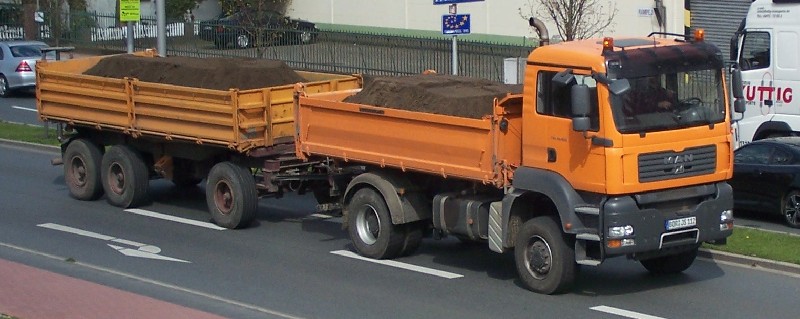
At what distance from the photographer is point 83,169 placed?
1917 cm

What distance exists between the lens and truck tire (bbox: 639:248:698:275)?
1334 cm

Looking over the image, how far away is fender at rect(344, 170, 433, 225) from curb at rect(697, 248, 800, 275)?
10.7 feet

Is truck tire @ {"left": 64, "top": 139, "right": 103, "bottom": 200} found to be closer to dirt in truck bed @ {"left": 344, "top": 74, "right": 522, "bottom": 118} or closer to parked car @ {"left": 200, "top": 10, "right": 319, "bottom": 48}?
dirt in truck bed @ {"left": 344, "top": 74, "right": 522, "bottom": 118}

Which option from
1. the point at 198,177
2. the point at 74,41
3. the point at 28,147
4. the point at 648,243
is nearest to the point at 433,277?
the point at 648,243

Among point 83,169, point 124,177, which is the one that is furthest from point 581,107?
point 83,169

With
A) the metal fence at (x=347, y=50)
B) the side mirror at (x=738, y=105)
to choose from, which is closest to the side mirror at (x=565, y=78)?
the side mirror at (x=738, y=105)

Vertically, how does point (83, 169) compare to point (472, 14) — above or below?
below

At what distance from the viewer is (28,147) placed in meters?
25.8

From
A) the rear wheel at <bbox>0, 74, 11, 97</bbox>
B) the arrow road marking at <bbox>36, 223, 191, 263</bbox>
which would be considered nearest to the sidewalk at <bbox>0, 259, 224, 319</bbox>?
the arrow road marking at <bbox>36, 223, 191, 263</bbox>

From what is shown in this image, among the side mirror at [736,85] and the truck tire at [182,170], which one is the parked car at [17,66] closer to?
the truck tire at [182,170]

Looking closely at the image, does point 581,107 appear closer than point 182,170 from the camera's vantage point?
Yes

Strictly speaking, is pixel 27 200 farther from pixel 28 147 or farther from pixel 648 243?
pixel 648 243

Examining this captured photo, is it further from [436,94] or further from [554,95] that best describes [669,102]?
[436,94]

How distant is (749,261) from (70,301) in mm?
7353
